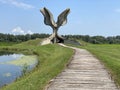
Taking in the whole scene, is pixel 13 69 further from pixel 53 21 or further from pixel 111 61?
pixel 53 21

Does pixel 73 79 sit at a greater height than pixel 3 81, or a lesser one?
greater

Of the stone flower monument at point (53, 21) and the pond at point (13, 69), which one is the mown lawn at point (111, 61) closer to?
the pond at point (13, 69)

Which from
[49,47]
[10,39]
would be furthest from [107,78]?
[10,39]

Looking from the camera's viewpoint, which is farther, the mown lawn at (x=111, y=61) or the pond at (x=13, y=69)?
the pond at (x=13, y=69)

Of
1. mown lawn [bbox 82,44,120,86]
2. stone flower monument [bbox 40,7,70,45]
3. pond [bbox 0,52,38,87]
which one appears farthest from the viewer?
stone flower monument [bbox 40,7,70,45]

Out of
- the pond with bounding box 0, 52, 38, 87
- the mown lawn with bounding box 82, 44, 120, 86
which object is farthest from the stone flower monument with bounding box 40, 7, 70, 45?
the pond with bounding box 0, 52, 38, 87

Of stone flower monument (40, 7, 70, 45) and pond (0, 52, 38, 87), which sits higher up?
stone flower monument (40, 7, 70, 45)

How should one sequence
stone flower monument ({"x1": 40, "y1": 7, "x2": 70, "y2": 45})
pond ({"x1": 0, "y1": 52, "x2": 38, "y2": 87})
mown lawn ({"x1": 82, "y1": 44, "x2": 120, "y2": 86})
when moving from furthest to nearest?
stone flower monument ({"x1": 40, "y1": 7, "x2": 70, "y2": 45}), pond ({"x1": 0, "y1": 52, "x2": 38, "y2": 87}), mown lawn ({"x1": 82, "y1": 44, "x2": 120, "y2": 86})

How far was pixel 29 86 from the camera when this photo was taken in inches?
Answer: 463

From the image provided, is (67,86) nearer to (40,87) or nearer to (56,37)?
(40,87)

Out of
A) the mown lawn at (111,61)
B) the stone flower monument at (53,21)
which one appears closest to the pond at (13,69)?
the mown lawn at (111,61)

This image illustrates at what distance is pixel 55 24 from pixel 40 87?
51707 mm

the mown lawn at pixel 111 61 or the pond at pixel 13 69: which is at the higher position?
the mown lawn at pixel 111 61

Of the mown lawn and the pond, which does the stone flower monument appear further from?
the pond
